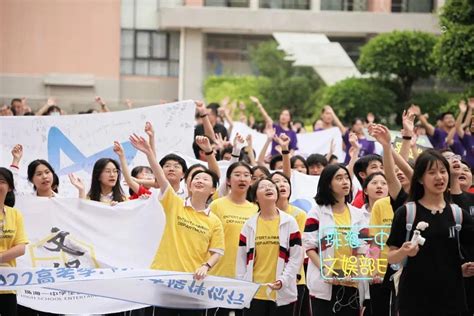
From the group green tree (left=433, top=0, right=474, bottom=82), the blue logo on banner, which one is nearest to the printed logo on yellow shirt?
the blue logo on banner

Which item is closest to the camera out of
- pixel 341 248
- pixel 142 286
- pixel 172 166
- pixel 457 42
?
pixel 142 286

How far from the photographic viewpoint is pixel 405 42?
99.4ft

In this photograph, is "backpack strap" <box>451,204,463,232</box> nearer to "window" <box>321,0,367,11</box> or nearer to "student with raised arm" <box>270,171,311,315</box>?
"student with raised arm" <box>270,171,311,315</box>

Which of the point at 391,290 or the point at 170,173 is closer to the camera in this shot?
the point at 391,290

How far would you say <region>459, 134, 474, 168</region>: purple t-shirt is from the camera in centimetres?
1454

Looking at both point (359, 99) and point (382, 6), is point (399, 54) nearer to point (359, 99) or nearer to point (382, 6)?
point (359, 99)

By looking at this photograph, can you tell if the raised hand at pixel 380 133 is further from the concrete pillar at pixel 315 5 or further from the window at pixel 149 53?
the window at pixel 149 53

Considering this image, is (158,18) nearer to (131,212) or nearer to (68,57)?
(68,57)

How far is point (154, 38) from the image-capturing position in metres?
40.9

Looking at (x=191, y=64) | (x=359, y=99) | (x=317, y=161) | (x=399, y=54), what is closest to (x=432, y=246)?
(x=317, y=161)

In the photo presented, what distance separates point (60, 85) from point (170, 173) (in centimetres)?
3137

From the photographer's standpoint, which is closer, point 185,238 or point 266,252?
point 185,238

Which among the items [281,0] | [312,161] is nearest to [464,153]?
[312,161]

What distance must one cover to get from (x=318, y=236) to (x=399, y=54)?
22915 millimetres
